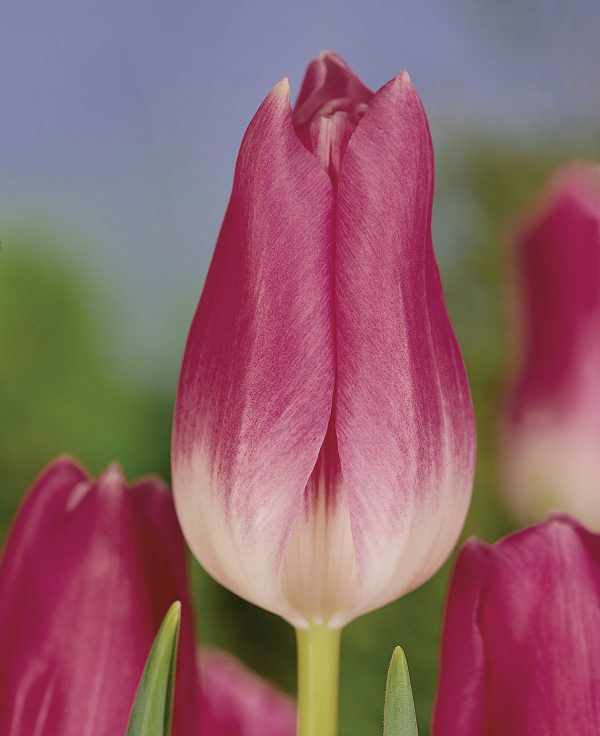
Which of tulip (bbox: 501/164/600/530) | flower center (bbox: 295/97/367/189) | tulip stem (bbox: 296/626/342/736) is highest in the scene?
flower center (bbox: 295/97/367/189)

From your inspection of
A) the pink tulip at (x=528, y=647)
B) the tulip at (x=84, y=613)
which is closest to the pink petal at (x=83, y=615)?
the tulip at (x=84, y=613)

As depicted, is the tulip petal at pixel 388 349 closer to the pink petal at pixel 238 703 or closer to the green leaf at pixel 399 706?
the green leaf at pixel 399 706

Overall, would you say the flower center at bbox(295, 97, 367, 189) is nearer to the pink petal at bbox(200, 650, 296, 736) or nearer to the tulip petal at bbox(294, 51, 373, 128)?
the tulip petal at bbox(294, 51, 373, 128)

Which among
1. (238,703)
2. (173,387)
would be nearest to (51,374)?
(173,387)

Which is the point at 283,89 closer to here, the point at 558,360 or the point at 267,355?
the point at 267,355

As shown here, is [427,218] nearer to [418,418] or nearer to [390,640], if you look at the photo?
[418,418]

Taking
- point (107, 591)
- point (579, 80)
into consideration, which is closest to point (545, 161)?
point (579, 80)

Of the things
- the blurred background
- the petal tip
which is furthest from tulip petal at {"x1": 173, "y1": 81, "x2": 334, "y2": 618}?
the blurred background
